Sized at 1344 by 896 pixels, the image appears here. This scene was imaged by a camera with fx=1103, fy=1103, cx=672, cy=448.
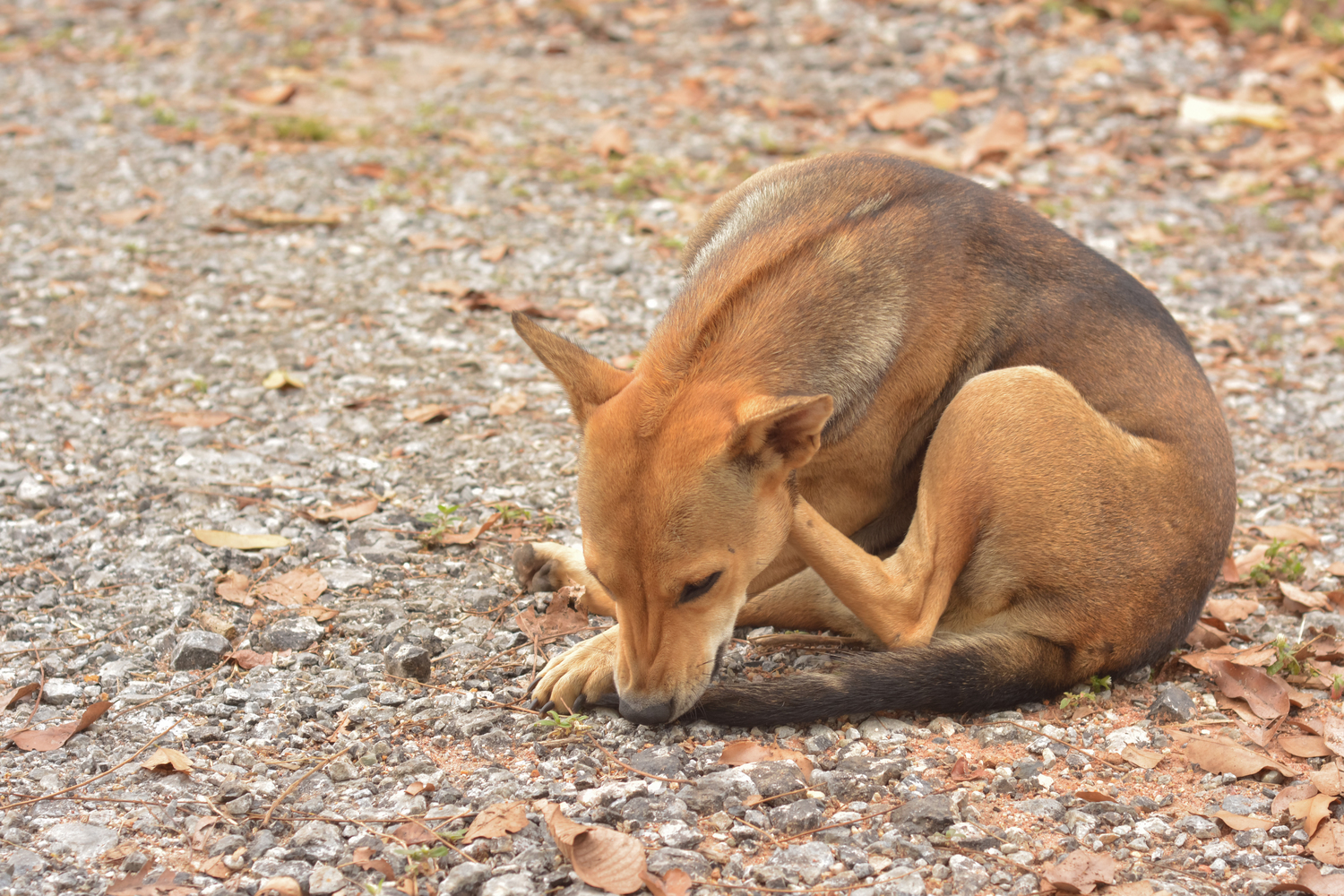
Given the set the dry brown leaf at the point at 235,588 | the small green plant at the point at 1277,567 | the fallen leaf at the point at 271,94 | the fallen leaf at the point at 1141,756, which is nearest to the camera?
the fallen leaf at the point at 1141,756

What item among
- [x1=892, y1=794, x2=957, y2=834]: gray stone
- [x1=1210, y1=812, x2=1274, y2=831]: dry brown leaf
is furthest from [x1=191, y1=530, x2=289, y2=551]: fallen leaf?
[x1=1210, y1=812, x2=1274, y2=831]: dry brown leaf

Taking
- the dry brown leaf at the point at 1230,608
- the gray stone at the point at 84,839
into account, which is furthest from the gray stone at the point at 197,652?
the dry brown leaf at the point at 1230,608

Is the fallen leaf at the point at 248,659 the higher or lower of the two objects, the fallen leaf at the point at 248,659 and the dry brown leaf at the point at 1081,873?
the lower

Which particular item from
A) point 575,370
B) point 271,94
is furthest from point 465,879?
point 271,94

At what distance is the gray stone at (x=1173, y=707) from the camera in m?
4.10

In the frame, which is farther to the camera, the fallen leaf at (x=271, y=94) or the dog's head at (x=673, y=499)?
the fallen leaf at (x=271, y=94)

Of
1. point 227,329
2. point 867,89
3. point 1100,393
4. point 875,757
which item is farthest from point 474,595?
point 867,89

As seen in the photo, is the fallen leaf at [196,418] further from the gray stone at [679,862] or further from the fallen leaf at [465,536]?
the gray stone at [679,862]

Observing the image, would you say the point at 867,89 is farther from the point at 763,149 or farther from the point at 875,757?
the point at 875,757

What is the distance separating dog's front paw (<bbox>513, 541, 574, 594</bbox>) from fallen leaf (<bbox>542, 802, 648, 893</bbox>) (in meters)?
1.56

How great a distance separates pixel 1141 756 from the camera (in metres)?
3.80

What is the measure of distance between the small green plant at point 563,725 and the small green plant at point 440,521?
1.39 m

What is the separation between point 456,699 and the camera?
13.0 ft

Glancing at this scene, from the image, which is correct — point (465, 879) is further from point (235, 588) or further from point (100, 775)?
point (235, 588)
